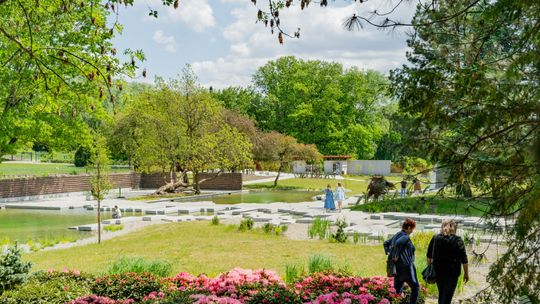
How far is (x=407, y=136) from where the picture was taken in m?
7.09

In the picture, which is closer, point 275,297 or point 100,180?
point 275,297

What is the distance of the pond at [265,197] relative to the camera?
3309 centimetres

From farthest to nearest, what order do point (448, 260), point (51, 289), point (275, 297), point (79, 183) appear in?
point (79, 183), point (51, 289), point (275, 297), point (448, 260)

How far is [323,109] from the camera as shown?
58.5 meters

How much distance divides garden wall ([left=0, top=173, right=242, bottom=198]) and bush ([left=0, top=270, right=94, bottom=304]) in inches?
646

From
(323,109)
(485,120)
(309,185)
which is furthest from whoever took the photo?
(323,109)

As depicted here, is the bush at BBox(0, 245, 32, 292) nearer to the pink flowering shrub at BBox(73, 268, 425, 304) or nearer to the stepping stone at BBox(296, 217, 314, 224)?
the pink flowering shrub at BBox(73, 268, 425, 304)

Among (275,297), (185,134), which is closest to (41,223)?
(185,134)

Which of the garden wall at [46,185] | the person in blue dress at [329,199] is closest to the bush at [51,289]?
the person in blue dress at [329,199]

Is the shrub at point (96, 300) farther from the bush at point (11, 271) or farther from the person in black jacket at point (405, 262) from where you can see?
the person in black jacket at point (405, 262)

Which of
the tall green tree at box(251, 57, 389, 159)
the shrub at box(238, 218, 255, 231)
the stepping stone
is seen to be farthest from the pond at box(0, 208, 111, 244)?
the tall green tree at box(251, 57, 389, 159)

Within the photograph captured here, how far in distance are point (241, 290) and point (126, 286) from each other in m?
1.77

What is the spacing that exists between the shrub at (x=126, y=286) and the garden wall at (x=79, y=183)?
1695cm

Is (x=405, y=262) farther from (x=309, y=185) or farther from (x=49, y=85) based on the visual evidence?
(x=309, y=185)
